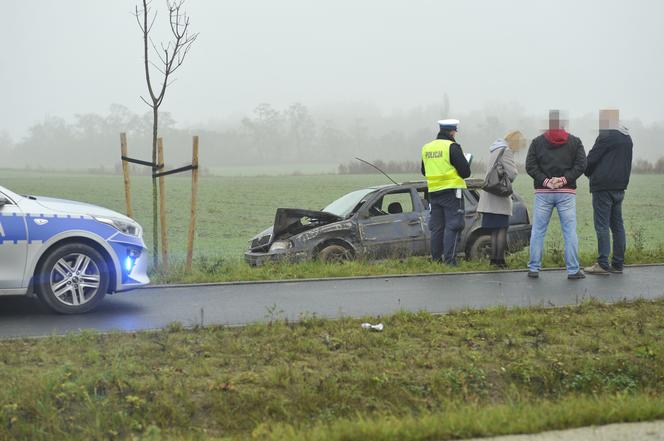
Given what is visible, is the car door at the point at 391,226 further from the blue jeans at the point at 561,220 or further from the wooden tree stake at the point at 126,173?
the wooden tree stake at the point at 126,173

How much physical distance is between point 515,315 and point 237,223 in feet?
48.0

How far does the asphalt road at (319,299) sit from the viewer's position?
8484 mm

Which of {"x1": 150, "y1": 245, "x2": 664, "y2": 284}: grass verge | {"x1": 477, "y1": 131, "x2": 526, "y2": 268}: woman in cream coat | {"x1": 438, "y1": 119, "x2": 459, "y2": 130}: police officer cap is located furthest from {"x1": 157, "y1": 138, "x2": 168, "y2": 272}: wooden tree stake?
{"x1": 477, "y1": 131, "x2": 526, "y2": 268}: woman in cream coat

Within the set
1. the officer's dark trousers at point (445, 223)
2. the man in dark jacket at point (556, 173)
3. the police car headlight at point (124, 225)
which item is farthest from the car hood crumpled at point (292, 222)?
the police car headlight at point (124, 225)

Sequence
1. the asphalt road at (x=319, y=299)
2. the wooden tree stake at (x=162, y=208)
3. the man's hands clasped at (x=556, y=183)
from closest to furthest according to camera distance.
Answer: the asphalt road at (x=319, y=299) → the man's hands clasped at (x=556, y=183) → the wooden tree stake at (x=162, y=208)

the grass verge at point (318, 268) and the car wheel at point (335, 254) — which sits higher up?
the car wheel at point (335, 254)

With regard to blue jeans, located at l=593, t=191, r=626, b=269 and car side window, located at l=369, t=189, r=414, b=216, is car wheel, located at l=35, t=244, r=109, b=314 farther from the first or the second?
blue jeans, located at l=593, t=191, r=626, b=269

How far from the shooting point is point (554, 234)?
15.9 m

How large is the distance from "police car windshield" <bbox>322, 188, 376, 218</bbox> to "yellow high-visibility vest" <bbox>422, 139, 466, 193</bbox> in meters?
1.93

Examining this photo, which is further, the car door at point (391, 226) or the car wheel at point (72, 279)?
the car door at point (391, 226)

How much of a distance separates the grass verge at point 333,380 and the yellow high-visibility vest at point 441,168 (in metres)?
4.51

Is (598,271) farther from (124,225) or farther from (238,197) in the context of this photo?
(238,197)

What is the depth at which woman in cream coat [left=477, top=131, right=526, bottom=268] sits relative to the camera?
40.1ft

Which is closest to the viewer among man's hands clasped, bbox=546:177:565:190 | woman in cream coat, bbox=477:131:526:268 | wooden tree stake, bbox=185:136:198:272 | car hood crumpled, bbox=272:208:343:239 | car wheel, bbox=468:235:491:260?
man's hands clasped, bbox=546:177:565:190
